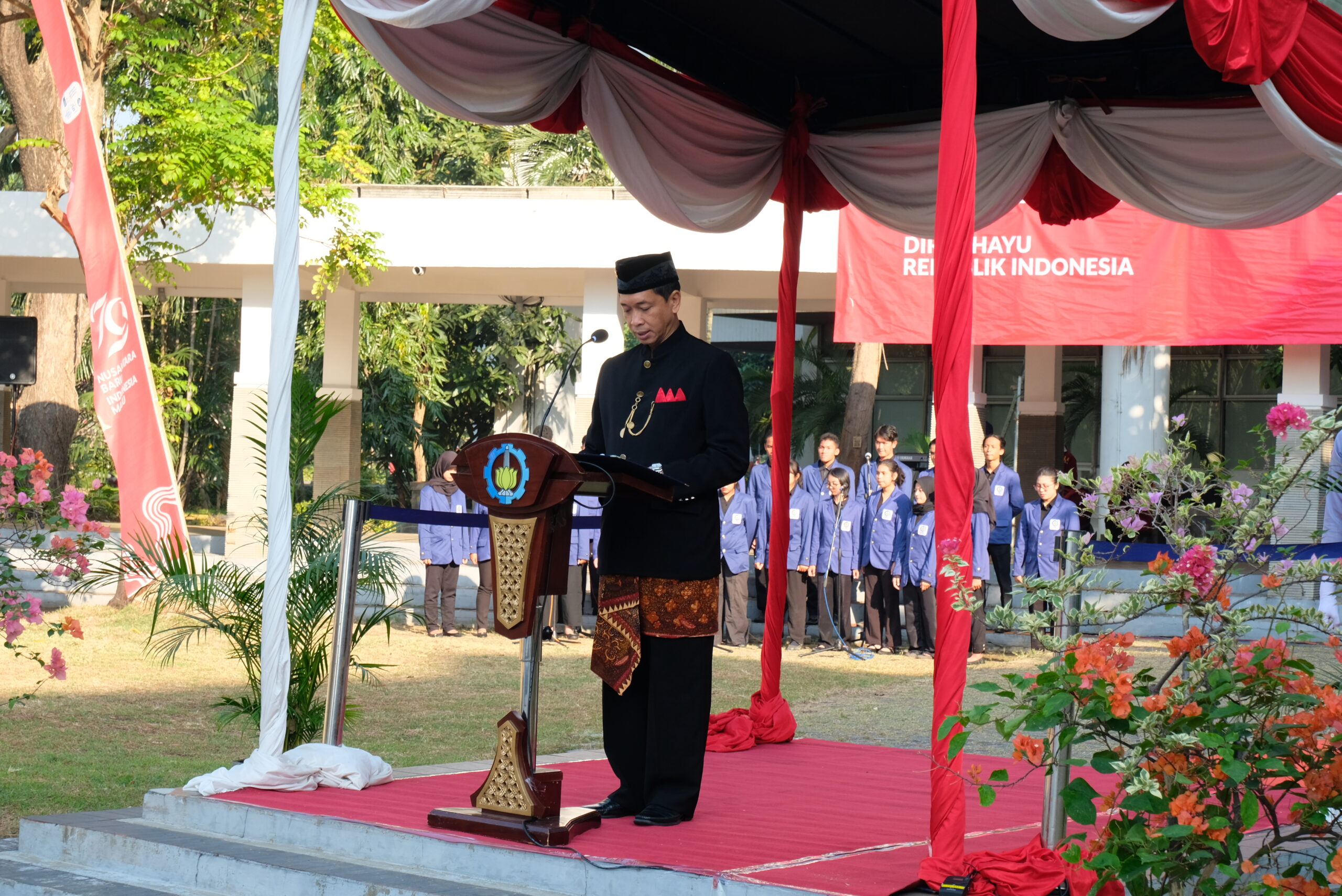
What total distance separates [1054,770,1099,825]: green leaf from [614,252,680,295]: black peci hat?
7.44ft

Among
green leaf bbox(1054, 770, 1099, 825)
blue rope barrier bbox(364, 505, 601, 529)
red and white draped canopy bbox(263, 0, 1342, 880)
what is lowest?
green leaf bbox(1054, 770, 1099, 825)

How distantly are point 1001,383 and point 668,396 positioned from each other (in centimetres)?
1778

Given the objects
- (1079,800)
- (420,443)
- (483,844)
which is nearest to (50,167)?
(483,844)

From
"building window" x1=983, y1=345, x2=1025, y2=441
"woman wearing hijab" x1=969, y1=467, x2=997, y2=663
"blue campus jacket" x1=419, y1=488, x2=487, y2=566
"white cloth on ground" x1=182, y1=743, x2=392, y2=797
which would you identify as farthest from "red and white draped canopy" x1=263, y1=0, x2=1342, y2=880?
"building window" x1=983, y1=345, x2=1025, y2=441

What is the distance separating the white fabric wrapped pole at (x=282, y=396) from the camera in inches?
210

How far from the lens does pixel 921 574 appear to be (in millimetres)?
12391

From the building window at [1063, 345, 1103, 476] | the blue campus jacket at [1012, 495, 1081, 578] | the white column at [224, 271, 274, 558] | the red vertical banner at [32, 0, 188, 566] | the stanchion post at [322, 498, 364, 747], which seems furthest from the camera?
the building window at [1063, 345, 1103, 476]

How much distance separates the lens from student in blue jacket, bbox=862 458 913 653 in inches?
497

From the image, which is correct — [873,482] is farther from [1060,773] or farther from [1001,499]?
[1060,773]

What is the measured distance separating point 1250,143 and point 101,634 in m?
10.1

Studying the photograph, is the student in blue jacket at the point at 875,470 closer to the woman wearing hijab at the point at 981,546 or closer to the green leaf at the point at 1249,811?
the woman wearing hijab at the point at 981,546

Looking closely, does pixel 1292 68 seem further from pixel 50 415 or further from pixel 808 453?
pixel 808 453

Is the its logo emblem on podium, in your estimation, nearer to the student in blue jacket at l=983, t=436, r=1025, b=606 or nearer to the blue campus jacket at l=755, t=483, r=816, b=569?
the blue campus jacket at l=755, t=483, r=816, b=569

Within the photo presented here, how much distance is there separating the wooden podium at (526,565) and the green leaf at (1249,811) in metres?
2.08
